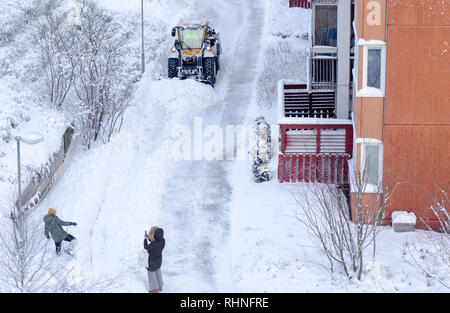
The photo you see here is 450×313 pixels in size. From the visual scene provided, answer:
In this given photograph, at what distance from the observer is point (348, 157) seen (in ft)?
82.2

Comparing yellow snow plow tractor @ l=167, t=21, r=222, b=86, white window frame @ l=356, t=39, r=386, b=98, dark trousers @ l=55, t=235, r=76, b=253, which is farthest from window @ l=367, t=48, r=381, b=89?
yellow snow plow tractor @ l=167, t=21, r=222, b=86

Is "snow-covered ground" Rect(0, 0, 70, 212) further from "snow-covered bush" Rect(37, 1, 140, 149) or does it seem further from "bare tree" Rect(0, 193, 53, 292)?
"bare tree" Rect(0, 193, 53, 292)

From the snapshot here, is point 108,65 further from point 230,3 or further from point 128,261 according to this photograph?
point 230,3

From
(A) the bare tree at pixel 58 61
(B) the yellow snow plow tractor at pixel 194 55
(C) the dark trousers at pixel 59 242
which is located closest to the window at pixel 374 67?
(C) the dark trousers at pixel 59 242

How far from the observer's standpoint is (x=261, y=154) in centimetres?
2544

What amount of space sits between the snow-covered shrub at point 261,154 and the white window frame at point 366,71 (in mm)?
4934

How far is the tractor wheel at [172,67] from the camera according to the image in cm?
3369

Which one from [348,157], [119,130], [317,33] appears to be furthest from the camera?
[119,130]

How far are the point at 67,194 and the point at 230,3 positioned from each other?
23.2 meters

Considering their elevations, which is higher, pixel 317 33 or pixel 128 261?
pixel 317 33

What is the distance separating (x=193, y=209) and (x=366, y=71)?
254 inches

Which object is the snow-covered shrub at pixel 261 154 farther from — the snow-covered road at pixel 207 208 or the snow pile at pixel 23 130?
the snow pile at pixel 23 130

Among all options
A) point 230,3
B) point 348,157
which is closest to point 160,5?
point 230,3

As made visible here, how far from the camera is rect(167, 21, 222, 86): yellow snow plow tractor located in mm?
33656
